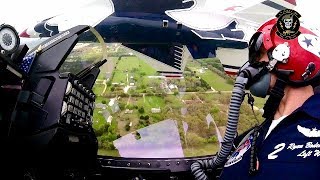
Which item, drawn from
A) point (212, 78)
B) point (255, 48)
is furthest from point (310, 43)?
point (212, 78)

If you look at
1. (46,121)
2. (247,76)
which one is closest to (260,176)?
(247,76)

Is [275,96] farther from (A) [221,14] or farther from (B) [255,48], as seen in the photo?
(A) [221,14]

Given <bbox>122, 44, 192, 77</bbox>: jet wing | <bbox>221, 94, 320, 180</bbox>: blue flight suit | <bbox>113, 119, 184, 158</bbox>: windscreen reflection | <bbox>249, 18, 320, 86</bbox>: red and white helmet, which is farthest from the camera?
<bbox>122, 44, 192, 77</bbox>: jet wing

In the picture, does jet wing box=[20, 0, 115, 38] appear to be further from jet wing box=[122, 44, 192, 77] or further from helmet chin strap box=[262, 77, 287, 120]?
helmet chin strap box=[262, 77, 287, 120]

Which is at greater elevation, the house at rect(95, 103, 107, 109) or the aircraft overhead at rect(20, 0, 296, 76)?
the aircraft overhead at rect(20, 0, 296, 76)

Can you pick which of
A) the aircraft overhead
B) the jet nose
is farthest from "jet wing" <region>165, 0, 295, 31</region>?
the jet nose

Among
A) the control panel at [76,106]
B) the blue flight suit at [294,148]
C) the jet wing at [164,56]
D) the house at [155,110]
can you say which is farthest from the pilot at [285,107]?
the jet wing at [164,56]
